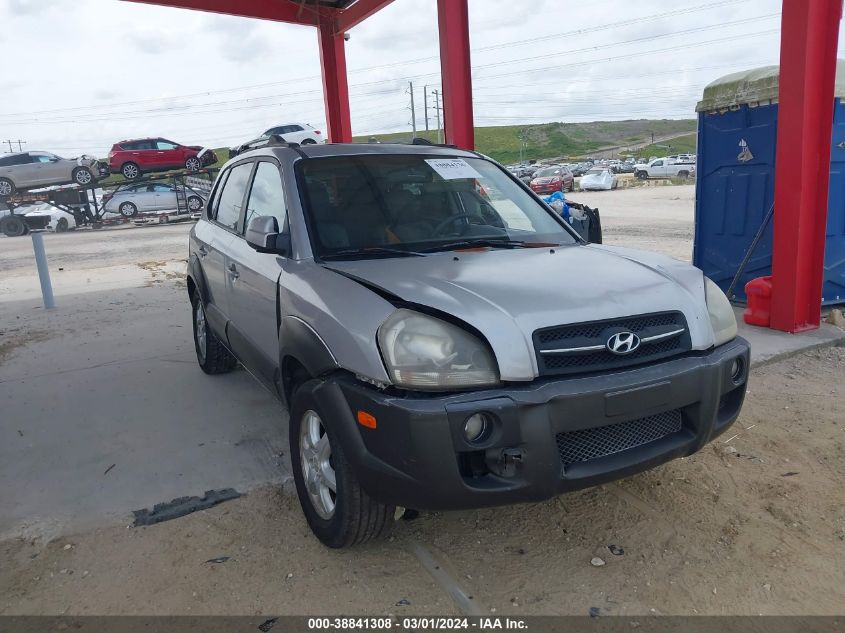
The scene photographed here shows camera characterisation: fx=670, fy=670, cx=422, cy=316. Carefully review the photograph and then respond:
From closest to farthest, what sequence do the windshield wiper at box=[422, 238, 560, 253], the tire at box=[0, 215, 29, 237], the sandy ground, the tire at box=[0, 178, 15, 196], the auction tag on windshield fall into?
1. the sandy ground
2. the windshield wiper at box=[422, 238, 560, 253]
3. the auction tag on windshield
4. the tire at box=[0, 178, 15, 196]
5. the tire at box=[0, 215, 29, 237]

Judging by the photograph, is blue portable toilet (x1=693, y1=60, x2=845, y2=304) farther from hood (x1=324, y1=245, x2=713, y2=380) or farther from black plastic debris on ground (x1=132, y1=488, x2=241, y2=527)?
black plastic debris on ground (x1=132, y1=488, x2=241, y2=527)

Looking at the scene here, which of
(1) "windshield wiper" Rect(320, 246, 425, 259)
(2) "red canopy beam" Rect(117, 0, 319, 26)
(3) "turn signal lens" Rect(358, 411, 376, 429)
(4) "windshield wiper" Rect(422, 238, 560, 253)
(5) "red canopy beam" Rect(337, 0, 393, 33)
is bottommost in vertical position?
(3) "turn signal lens" Rect(358, 411, 376, 429)

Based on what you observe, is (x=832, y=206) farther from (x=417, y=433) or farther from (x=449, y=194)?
(x=417, y=433)

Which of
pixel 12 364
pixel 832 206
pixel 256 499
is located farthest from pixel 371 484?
pixel 832 206

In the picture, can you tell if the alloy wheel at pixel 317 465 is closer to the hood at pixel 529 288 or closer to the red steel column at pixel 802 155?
the hood at pixel 529 288

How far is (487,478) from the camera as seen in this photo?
2.29 meters

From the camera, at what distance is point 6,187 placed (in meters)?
22.0

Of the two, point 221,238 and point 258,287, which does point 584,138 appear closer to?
point 221,238

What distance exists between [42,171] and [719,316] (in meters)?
24.6

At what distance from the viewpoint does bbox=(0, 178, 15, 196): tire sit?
21.9 metres

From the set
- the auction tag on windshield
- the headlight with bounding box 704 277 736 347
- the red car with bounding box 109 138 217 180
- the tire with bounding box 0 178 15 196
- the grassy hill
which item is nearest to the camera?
the headlight with bounding box 704 277 736 347

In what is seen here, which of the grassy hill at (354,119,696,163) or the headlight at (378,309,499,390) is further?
the grassy hill at (354,119,696,163)

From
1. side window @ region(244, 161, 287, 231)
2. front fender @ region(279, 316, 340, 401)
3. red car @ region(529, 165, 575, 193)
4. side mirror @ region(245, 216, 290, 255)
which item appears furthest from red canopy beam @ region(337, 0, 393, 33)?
red car @ region(529, 165, 575, 193)

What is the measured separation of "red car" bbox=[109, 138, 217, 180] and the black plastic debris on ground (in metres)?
23.1
